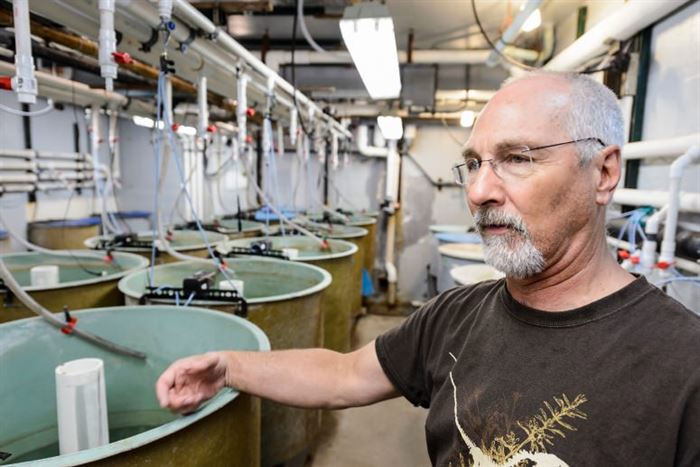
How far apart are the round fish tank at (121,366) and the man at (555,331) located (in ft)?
0.83

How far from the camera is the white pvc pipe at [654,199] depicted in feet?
4.86

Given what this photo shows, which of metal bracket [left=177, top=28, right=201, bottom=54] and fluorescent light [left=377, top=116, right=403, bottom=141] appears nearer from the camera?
metal bracket [left=177, top=28, right=201, bottom=54]

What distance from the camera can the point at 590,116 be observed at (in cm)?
70

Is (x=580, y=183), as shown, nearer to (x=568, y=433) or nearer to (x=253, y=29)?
(x=568, y=433)

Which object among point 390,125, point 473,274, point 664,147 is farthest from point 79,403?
point 390,125

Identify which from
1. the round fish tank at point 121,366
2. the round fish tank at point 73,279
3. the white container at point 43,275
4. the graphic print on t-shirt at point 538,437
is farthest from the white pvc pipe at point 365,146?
the graphic print on t-shirt at point 538,437

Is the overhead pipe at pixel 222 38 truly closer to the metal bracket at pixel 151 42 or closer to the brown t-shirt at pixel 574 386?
the metal bracket at pixel 151 42

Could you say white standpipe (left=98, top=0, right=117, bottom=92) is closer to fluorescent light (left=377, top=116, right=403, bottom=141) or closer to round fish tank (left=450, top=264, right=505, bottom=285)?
round fish tank (left=450, top=264, right=505, bottom=285)

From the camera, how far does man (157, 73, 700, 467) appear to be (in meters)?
0.59

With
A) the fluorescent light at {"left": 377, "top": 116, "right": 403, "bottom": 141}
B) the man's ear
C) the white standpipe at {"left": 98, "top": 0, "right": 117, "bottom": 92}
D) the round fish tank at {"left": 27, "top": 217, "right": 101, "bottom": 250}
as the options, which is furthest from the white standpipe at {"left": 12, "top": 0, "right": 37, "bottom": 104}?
the round fish tank at {"left": 27, "top": 217, "right": 101, "bottom": 250}

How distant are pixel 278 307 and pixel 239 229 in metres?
1.86

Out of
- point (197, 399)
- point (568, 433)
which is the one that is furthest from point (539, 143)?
point (197, 399)

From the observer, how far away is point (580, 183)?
694mm

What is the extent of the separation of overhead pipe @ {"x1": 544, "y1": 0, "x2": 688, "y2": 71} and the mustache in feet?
4.73
